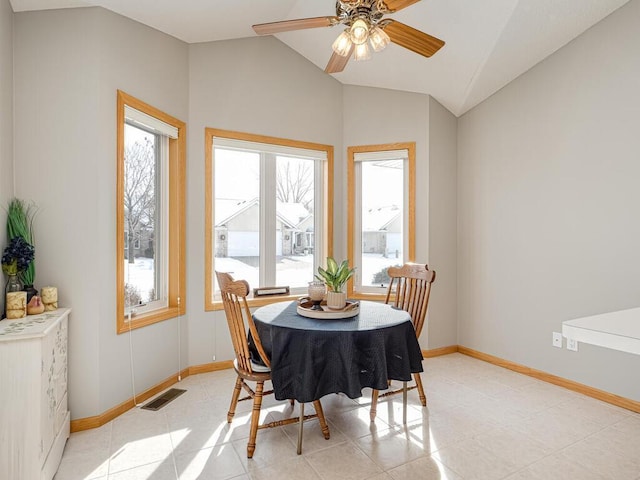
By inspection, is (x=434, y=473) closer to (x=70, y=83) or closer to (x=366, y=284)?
(x=366, y=284)

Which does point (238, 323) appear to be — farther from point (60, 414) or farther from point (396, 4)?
point (396, 4)

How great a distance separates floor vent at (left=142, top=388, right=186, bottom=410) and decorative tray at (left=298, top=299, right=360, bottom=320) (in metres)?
1.34

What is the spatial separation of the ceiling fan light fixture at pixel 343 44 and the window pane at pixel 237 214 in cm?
187

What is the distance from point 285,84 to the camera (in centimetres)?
405

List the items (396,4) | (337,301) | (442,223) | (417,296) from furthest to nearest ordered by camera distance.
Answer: (442,223)
(417,296)
(337,301)
(396,4)

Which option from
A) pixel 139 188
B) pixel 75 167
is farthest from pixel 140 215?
pixel 75 167

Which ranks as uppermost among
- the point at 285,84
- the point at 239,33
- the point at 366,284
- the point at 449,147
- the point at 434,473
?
the point at 239,33

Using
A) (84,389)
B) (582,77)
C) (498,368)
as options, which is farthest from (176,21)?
(498,368)

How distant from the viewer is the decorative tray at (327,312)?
97.1 inches

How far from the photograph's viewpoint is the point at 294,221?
4.25 m

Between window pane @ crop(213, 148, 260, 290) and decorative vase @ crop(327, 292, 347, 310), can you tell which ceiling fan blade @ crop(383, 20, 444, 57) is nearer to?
decorative vase @ crop(327, 292, 347, 310)

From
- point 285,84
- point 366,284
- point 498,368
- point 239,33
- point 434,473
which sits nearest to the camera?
point 434,473

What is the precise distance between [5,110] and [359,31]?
7.00 ft

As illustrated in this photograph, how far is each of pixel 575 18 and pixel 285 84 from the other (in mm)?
2516
